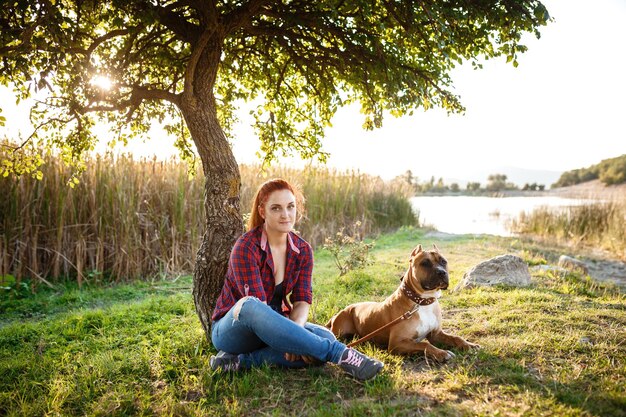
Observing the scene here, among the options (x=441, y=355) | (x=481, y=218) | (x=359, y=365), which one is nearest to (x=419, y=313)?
(x=441, y=355)

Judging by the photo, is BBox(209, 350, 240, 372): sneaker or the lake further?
the lake

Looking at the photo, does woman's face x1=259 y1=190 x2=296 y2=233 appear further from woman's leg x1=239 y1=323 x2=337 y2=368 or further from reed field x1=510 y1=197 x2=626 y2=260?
reed field x1=510 y1=197 x2=626 y2=260

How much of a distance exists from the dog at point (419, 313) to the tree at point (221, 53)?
5.21 ft

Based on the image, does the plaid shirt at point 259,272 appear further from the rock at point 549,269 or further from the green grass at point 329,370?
the rock at point 549,269

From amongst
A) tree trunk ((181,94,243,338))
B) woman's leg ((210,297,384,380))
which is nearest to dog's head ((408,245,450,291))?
woman's leg ((210,297,384,380))

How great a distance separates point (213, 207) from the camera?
4129 millimetres

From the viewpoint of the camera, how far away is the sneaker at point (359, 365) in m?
3.00

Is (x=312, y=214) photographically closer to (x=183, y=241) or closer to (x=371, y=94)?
(x=183, y=241)

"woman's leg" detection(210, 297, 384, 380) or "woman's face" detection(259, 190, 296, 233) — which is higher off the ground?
"woman's face" detection(259, 190, 296, 233)

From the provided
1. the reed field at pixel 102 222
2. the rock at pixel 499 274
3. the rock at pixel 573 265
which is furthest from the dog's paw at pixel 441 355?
the rock at pixel 573 265

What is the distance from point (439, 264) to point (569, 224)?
12991mm

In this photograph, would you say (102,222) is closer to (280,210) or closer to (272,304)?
(272,304)

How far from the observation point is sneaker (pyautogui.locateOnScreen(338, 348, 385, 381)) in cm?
300

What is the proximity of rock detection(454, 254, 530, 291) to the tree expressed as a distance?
109 inches
